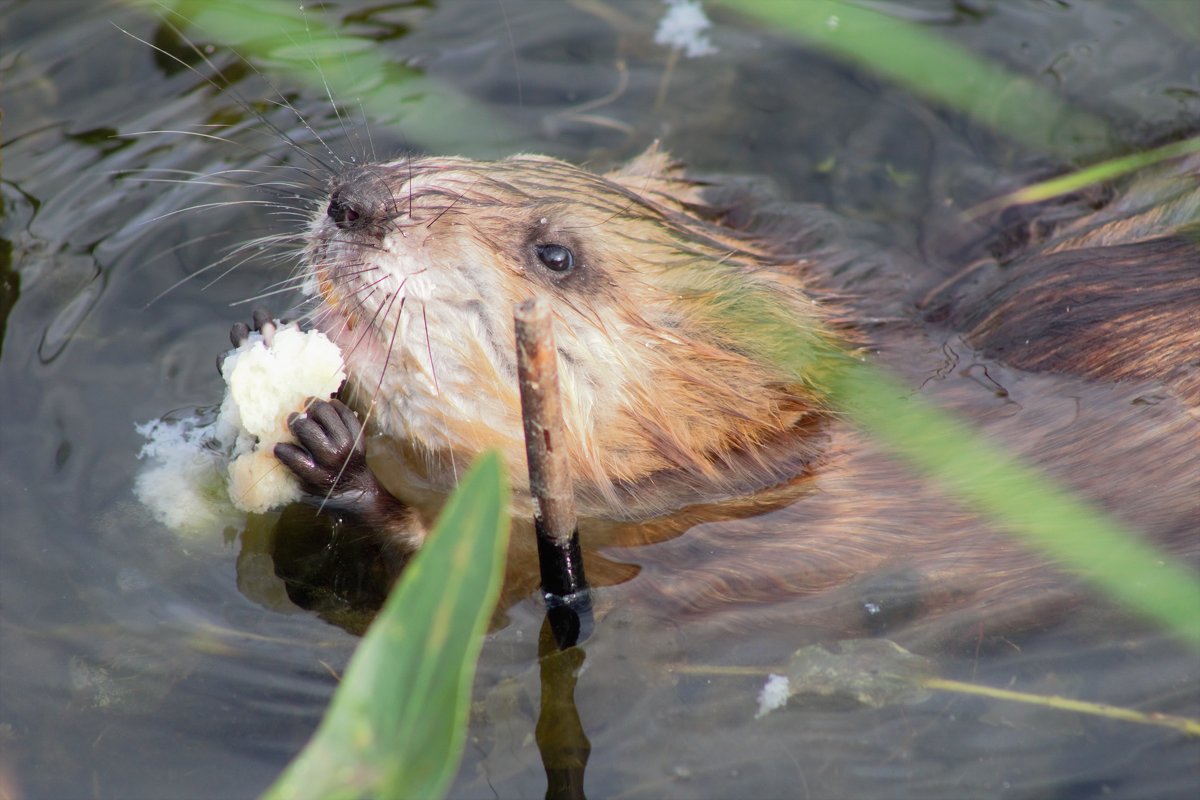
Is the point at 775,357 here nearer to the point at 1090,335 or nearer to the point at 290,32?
the point at 1090,335

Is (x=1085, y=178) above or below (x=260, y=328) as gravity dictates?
above

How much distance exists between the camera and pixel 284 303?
356cm

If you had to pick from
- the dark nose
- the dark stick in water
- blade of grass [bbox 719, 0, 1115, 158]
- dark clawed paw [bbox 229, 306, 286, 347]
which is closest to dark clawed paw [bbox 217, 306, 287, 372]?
dark clawed paw [bbox 229, 306, 286, 347]

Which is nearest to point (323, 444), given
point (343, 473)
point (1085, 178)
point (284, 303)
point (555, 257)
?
point (343, 473)

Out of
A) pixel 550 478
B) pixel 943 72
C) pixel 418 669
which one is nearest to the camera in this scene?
pixel 418 669

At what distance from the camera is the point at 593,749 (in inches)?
92.6

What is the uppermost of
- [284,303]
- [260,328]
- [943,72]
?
[943,72]

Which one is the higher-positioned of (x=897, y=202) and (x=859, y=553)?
(x=897, y=202)

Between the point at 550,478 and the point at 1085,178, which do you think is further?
the point at 1085,178

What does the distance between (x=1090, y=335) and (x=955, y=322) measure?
1.33 ft

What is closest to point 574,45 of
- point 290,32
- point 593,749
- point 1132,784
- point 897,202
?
point 290,32

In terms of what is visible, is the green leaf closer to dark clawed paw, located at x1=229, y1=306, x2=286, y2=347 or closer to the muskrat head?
the muskrat head

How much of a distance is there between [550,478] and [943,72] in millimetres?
2719

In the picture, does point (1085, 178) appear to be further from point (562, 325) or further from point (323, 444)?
point (323, 444)
